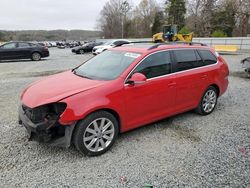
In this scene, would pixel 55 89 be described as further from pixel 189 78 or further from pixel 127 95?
pixel 189 78

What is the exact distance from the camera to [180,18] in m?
53.5

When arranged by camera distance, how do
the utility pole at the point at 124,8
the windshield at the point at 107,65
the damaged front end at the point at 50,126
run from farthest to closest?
1. the utility pole at the point at 124,8
2. the windshield at the point at 107,65
3. the damaged front end at the point at 50,126

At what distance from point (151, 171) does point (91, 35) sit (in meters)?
80.8

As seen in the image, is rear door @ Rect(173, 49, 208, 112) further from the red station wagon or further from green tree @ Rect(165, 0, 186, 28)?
green tree @ Rect(165, 0, 186, 28)

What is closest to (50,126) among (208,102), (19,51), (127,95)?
(127,95)

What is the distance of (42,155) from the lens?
3.60m

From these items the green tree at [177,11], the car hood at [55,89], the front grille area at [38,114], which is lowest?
the front grille area at [38,114]

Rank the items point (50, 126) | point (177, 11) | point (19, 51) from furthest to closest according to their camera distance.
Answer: point (177, 11) < point (19, 51) < point (50, 126)

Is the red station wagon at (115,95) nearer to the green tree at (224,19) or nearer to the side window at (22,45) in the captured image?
the side window at (22,45)

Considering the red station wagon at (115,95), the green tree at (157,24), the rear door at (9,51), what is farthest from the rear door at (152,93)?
the green tree at (157,24)

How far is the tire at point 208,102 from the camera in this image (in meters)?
5.24

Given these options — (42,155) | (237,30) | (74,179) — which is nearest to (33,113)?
(42,155)

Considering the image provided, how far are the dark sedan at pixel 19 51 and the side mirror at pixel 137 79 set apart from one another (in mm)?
14555

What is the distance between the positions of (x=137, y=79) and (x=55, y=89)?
1.26 m
